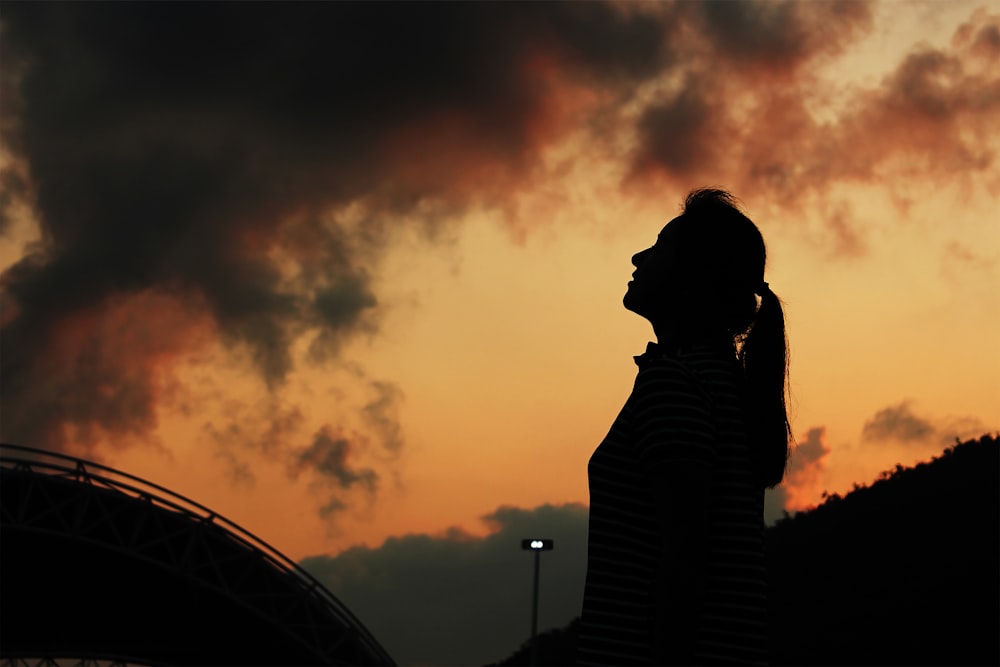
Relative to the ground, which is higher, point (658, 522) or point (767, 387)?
point (767, 387)

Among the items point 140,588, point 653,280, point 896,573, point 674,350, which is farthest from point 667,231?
point 896,573

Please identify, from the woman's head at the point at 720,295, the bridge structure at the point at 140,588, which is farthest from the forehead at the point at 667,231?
the bridge structure at the point at 140,588

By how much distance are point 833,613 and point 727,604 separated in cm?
5661

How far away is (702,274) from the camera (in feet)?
10.2

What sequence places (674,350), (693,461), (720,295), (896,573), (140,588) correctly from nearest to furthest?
(693,461) < (674,350) < (720,295) < (140,588) < (896,573)

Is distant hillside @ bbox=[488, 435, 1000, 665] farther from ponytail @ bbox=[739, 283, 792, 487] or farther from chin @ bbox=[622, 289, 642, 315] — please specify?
chin @ bbox=[622, 289, 642, 315]

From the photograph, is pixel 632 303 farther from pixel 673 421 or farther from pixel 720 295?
pixel 673 421

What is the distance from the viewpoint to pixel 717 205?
3211mm

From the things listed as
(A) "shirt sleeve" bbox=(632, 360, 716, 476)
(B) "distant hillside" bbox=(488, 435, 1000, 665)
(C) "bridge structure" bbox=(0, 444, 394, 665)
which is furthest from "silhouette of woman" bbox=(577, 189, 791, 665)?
(B) "distant hillside" bbox=(488, 435, 1000, 665)

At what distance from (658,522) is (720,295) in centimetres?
83

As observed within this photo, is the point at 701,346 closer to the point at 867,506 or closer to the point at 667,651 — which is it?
the point at 667,651

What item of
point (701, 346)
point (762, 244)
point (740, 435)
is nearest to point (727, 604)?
point (740, 435)

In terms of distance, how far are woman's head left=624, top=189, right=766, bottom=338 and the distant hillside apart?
4645 centimetres

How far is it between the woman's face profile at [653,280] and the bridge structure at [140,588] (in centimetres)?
2619
